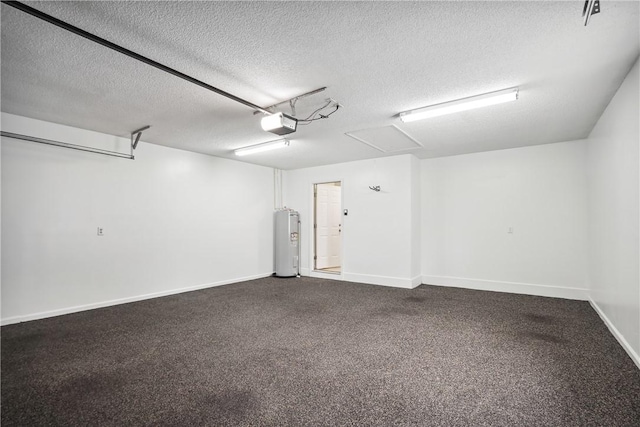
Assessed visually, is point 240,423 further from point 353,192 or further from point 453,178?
point 453,178

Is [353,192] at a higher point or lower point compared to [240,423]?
higher

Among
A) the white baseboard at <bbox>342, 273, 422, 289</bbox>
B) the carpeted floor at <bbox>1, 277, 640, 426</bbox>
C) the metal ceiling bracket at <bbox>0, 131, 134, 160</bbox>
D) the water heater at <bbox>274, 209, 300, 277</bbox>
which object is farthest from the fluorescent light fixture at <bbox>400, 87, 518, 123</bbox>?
the metal ceiling bracket at <bbox>0, 131, 134, 160</bbox>

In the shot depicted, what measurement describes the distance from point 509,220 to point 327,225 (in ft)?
12.8

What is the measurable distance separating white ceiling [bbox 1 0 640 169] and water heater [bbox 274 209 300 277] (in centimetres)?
317

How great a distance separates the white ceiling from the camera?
198 cm

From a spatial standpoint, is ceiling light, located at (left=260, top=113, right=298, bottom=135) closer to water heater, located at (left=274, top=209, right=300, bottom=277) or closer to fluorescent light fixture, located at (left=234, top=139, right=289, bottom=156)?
fluorescent light fixture, located at (left=234, top=139, right=289, bottom=156)

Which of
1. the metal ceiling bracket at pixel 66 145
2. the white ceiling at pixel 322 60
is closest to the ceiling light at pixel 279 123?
the white ceiling at pixel 322 60

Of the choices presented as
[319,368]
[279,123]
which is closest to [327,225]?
[279,123]

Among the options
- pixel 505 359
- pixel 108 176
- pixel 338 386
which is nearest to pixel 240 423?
pixel 338 386

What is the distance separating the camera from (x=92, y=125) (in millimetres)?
4195

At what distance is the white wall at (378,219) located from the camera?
586 cm

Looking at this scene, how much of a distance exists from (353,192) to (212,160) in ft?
9.65

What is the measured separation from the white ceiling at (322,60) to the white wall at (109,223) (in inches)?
27.3

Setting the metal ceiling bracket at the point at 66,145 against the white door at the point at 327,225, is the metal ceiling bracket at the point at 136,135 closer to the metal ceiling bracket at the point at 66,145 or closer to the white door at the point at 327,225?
the metal ceiling bracket at the point at 66,145
